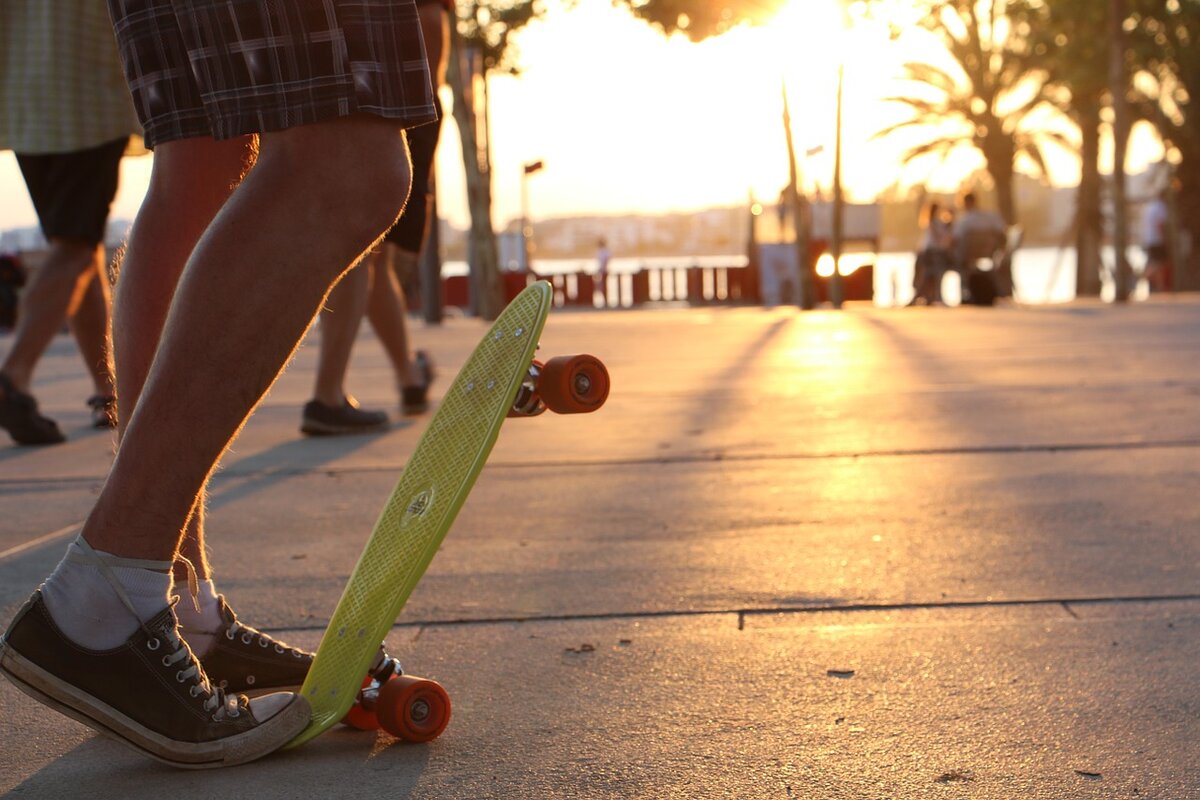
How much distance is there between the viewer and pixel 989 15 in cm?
3594

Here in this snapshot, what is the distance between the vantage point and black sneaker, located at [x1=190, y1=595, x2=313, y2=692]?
→ 1.98m

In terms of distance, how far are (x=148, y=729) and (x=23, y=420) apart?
11.4 ft

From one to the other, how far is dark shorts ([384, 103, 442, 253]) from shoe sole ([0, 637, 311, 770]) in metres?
2.65

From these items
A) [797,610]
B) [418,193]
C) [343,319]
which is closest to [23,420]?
[343,319]

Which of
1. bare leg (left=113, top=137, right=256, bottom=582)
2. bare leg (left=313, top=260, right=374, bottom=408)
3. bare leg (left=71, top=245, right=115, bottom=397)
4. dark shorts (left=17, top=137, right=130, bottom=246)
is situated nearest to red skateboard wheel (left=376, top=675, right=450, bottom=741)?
bare leg (left=113, top=137, right=256, bottom=582)

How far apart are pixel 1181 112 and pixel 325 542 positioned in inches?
1330

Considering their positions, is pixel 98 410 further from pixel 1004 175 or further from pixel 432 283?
pixel 1004 175

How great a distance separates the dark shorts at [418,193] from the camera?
14.3 ft

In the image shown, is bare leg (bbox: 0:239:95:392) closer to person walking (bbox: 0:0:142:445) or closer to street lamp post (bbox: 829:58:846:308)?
person walking (bbox: 0:0:142:445)

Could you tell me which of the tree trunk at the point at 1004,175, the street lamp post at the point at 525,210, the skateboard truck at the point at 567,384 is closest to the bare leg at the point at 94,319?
the skateboard truck at the point at 567,384

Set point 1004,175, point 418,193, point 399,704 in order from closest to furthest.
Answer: point 399,704, point 418,193, point 1004,175

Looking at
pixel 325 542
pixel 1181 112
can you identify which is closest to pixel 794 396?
pixel 325 542

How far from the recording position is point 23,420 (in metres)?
4.95

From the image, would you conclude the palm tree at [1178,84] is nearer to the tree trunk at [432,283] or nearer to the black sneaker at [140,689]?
the tree trunk at [432,283]
